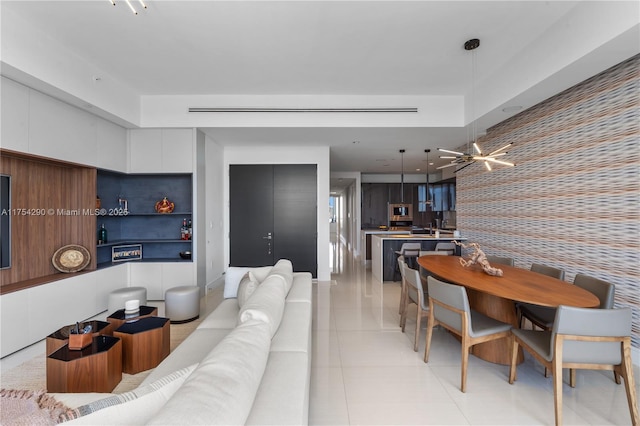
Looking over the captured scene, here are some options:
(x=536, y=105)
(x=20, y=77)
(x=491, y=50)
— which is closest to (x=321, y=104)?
(x=491, y=50)

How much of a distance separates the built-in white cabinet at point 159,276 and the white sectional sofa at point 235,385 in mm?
2791

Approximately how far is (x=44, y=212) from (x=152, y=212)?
1.43 metres

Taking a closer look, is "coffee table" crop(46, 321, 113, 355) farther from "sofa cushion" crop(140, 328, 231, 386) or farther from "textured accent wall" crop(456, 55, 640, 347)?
"textured accent wall" crop(456, 55, 640, 347)

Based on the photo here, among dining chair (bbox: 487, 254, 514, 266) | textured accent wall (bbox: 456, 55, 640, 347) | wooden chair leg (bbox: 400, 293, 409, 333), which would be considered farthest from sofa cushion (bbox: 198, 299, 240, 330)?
textured accent wall (bbox: 456, 55, 640, 347)

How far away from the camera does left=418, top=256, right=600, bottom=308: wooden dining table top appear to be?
2.05 metres

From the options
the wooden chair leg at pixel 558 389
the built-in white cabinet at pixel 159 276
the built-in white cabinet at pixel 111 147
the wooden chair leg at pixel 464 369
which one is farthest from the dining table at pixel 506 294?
the built-in white cabinet at pixel 111 147

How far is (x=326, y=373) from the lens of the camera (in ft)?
8.00

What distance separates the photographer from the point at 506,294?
2164mm

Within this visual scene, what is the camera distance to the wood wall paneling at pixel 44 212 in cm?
305

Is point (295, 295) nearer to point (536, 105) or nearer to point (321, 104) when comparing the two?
point (321, 104)

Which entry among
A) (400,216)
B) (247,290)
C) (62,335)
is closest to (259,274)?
(247,290)

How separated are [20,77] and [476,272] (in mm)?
5091

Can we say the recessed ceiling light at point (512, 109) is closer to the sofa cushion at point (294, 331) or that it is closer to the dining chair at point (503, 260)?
the dining chair at point (503, 260)

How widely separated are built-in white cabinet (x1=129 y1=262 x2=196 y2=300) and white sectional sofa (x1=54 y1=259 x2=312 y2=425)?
9.16ft
